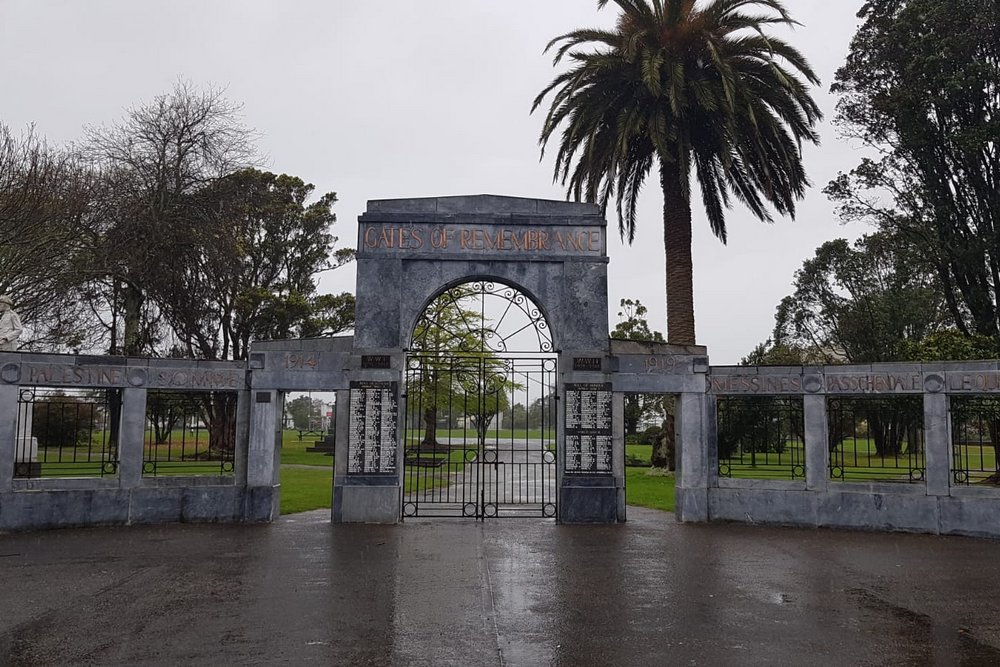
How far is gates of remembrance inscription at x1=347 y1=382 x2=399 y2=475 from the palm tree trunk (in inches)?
390

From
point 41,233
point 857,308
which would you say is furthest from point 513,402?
point 857,308

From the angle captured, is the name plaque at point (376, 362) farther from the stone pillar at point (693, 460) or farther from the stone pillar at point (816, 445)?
the stone pillar at point (816, 445)

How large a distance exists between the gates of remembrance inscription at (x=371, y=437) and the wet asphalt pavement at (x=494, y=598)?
136 cm

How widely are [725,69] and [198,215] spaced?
18898 mm

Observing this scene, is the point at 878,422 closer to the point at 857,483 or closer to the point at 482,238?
the point at 857,483

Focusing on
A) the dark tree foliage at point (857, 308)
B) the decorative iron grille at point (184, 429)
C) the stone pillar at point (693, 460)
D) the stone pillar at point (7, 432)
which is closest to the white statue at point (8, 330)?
the stone pillar at point (7, 432)

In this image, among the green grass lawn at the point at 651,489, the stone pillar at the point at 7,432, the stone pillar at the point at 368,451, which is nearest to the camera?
the stone pillar at the point at 7,432

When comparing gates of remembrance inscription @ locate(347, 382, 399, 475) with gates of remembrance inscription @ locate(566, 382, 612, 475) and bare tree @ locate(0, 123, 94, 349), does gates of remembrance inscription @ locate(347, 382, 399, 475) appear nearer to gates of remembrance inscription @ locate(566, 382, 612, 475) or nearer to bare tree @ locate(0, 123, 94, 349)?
gates of remembrance inscription @ locate(566, 382, 612, 475)

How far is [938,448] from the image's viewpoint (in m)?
12.9

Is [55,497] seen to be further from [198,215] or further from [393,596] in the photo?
[198,215]

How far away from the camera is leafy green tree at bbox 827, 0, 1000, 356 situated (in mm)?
20953

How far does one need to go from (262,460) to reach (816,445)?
9.84m

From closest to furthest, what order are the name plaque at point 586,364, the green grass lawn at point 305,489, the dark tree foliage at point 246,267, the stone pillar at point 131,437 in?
1. the stone pillar at point 131,437
2. the name plaque at point 586,364
3. the green grass lawn at point 305,489
4. the dark tree foliage at point 246,267

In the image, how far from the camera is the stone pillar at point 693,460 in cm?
1395
